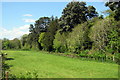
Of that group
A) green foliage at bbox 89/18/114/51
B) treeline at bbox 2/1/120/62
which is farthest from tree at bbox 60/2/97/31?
green foliage at bbox 89/18/114/51

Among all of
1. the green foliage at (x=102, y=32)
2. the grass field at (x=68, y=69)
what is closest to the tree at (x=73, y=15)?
the green foliage at (x=102, y=32)

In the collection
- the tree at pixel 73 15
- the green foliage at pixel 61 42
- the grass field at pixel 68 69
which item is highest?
the tree at pixel 73 15

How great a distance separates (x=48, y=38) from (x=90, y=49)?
13.6 m

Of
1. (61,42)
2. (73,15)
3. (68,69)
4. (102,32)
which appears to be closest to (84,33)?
(102,32)

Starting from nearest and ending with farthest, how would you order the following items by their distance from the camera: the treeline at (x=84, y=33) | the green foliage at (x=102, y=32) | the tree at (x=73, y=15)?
the treeline at (x=84, y=33) < the green foliage at (x=102, y=32) < the tree at (x=73, y=15)

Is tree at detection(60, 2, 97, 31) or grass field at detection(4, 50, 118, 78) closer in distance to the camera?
grass field at detection(4, 50, 118, 78)

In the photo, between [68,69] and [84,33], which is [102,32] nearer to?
[84,33]

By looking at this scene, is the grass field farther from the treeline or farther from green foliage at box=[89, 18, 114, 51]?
green foliage at box=[89, 18, 114, 51]

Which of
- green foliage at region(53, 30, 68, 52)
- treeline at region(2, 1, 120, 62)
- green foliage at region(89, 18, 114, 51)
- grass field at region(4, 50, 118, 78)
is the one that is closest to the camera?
grass field at region(4, 50, 118, 78)

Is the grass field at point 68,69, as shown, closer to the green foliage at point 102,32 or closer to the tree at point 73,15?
the green foliage at point 102,32

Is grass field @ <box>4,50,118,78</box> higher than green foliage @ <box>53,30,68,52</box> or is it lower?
lower

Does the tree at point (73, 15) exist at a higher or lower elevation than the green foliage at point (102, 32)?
higher

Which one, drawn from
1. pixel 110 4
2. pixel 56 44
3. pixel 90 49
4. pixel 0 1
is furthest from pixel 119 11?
pixel 56 44

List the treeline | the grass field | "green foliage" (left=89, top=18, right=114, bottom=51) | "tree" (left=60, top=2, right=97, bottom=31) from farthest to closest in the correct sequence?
"tree" (left=60, top=2, right=97, bottom=31)
"green foliage" (left=89, top=18, right=114, bottom=51)
the treeline
the grass field
